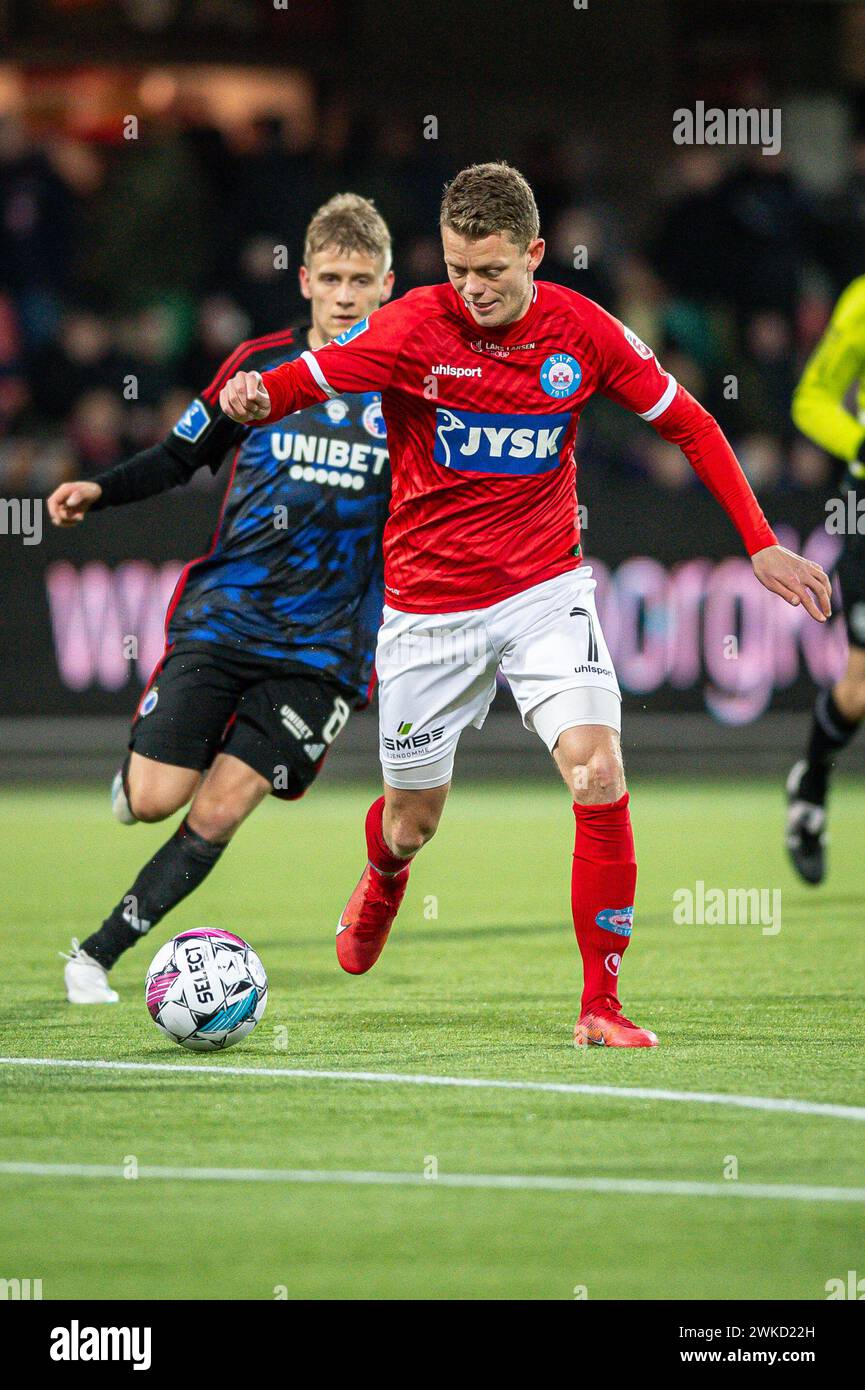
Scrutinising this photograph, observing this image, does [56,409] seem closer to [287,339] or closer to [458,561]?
[287,339]

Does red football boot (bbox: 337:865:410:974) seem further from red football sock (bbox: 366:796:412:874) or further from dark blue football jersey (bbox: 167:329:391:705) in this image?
dark blue football jersey (bbox: 167:329:391:705)

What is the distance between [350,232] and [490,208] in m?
1.21

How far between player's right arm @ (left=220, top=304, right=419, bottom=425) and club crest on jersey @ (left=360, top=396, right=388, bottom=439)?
3.25ft

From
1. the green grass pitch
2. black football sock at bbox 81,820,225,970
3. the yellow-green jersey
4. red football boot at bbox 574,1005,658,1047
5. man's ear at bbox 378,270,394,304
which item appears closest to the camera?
the green grass pitch

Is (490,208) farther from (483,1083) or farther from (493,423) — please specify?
(483,1083)

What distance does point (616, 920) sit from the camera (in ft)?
19.6

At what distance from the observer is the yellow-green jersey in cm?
885

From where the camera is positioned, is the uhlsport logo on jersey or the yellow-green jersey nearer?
the uhlsport logo on jersey

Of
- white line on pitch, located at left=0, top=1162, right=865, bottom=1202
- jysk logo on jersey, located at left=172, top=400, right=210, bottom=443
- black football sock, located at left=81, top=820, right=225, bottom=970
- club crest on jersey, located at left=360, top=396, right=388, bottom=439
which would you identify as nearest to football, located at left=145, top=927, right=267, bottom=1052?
black football sock, located at left=81, top=820, right=225, bottom=970

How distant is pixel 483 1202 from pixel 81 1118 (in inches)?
47.6

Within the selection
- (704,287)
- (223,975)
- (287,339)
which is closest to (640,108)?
(704,287)

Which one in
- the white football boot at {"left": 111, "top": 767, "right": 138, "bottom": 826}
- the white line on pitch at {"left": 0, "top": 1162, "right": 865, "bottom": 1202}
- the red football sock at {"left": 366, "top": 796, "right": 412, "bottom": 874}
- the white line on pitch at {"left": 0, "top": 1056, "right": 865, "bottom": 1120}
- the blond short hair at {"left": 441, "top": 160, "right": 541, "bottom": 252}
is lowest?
the white line on pitch at {"left": 0, "top": 1162, "right": 865, "bottom": 1202}

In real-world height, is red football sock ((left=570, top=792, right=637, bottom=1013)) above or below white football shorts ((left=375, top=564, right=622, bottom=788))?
below

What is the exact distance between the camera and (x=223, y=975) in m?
5.91
